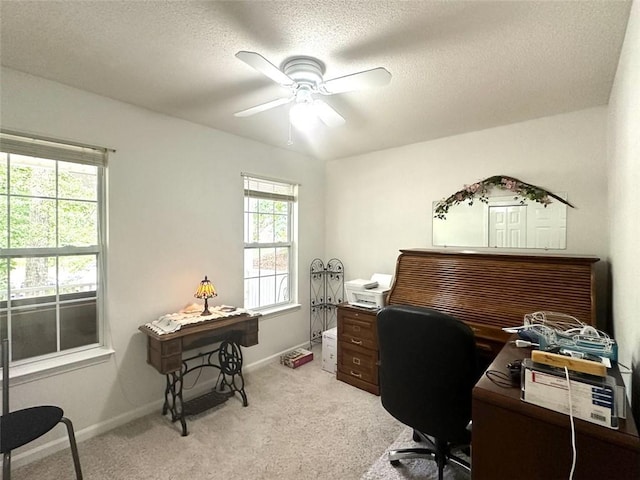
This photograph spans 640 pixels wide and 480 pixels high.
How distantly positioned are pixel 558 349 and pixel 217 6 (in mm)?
2136

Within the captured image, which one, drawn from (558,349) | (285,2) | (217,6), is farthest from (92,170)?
(558,349)

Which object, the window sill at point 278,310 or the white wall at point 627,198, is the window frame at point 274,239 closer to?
the window sill at point 278,310

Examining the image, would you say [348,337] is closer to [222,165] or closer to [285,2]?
[222,165]

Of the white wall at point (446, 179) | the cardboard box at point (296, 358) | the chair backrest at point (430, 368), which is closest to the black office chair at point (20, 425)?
the chair backrest at point (430, 368)

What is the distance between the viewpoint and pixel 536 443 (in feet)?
3.51

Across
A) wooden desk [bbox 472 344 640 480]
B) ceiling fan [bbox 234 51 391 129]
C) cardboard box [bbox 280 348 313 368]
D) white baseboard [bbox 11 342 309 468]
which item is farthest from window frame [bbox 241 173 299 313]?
wooden desk [bbox 472 344 640 480]

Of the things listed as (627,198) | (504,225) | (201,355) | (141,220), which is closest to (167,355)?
(201,355)

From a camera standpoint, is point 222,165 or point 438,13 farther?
point 222,165

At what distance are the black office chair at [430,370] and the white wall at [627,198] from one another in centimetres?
63

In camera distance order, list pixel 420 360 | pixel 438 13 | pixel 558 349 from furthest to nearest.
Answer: pixel 420 360
pixel 438 13
pixel 558 349

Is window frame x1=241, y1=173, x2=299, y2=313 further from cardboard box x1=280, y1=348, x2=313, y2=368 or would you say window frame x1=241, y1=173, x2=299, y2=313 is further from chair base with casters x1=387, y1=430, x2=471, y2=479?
chair base with casters x1=387, y1=430, x2=471, y2=479

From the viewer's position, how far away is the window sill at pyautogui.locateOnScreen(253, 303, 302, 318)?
11.4ft

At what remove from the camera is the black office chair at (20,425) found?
150 cm

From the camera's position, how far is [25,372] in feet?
6.43
